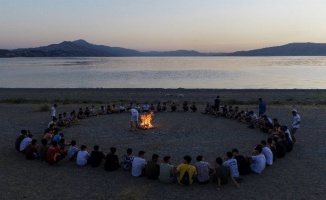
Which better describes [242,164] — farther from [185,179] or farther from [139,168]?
[139,168]

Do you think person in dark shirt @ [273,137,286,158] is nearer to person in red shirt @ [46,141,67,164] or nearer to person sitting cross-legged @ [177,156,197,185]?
person sitting cross-legged @ [177,156,197,185]

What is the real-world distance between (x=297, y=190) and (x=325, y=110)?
66.1 feet

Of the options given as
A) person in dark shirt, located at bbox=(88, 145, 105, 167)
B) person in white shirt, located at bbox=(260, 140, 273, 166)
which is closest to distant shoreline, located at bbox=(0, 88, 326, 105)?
person in white shirt, located at bbox=(260, 140, 273, 166)

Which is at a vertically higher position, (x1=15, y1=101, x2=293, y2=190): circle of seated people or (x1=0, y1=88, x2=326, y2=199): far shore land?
(x1=15, y1=101, x2=293, y2=190): circle of seated people

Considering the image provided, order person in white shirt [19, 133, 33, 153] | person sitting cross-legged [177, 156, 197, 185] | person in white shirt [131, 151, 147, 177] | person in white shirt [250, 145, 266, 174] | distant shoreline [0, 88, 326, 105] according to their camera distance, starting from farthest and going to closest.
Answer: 1. distant shoreline [0, 88, 326, 105]
2. person in white shirt [19, 133, 33, 153]
3. person in white shirt [250, 145, 266, 174]
4. person in white shirt [131, 151, 147, 177]
5. person sitting cross-legged [177, 156, 197, 185]

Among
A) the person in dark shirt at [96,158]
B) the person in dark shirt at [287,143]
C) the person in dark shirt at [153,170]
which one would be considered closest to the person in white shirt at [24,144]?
the person in dark shirt at [96,158]

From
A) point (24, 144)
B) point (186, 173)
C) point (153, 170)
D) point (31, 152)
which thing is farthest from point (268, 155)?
point (24, 144)

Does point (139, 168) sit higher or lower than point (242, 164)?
lower

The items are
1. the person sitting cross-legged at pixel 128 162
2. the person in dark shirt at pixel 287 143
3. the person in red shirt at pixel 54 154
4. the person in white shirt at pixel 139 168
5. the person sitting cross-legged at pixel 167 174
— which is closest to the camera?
the person sitting cross-legged at pixel 167 174

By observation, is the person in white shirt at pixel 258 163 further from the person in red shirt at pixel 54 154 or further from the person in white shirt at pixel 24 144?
the person in white shirt at pixel 24 144

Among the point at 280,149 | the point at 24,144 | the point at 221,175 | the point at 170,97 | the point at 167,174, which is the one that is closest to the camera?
the point at 221,175

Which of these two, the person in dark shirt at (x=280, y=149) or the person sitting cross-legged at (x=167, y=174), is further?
the person in dark shirt at (x=280, y=149)

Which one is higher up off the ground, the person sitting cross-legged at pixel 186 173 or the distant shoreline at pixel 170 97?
the person sitting cross-legged at pixel 186 173

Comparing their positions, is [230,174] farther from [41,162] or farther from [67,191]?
[41,162]
